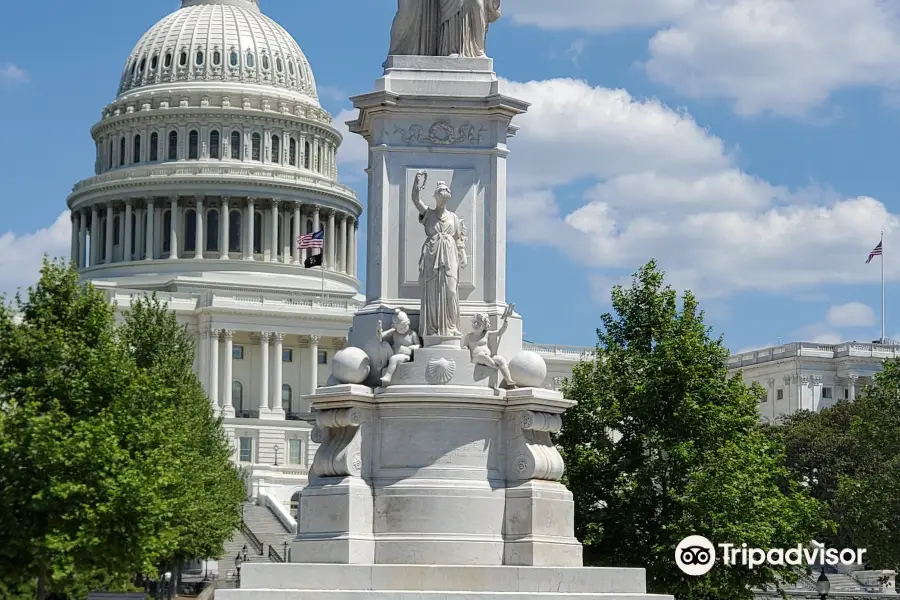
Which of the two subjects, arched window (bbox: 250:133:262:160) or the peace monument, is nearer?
the peace monument

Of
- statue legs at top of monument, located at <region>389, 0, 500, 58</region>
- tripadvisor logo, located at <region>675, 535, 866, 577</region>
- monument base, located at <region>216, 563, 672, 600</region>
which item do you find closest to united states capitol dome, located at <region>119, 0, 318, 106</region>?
tripadvisor logo, located at <region>675, 535, 866, 577</region>

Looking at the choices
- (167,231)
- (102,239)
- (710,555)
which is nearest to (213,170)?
(167,231)

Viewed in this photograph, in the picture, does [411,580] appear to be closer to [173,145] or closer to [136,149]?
[173,145]

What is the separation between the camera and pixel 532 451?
95.5ft

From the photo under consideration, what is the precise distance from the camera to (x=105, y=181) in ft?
597

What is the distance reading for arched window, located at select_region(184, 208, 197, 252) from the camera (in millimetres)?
180875

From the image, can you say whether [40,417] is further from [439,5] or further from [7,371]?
[439,5]

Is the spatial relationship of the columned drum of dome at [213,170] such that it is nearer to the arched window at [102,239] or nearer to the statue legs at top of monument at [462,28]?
the arched window at [102,239]

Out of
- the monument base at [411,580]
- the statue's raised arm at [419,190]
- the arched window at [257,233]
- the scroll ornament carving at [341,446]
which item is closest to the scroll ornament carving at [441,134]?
the statue's raised arm at [419,190]

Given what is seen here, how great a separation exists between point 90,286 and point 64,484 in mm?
7836

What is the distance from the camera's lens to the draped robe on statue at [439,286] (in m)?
29.6

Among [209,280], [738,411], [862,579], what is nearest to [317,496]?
[738,411]

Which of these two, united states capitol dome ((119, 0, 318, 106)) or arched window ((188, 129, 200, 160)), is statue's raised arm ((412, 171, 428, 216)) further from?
united states capitol dome ((119, 0, 318, 106))

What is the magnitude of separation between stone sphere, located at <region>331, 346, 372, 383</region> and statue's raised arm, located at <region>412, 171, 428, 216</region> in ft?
8.54
